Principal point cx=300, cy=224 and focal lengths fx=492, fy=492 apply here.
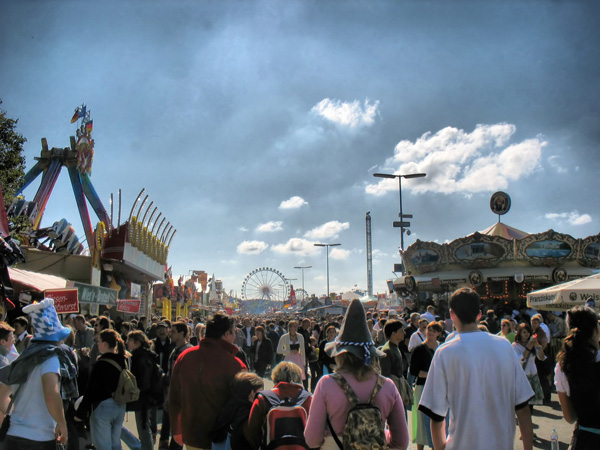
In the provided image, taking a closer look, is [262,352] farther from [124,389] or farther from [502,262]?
[502,262]

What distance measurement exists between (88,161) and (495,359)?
107 feet

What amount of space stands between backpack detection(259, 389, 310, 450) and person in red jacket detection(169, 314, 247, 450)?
2.53 ft

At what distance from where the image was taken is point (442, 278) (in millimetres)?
29203

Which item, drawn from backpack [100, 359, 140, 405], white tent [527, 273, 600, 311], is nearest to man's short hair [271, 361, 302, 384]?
backpack [100, 359, 140, 405]

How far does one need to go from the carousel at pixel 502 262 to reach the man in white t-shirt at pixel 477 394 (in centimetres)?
2261

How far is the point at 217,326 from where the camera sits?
4.38 meters

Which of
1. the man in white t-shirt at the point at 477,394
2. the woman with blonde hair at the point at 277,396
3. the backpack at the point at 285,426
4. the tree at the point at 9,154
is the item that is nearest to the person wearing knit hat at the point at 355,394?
the man in white t-shirt at the point at 477,394

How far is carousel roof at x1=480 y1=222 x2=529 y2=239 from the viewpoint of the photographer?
3219 centimetres

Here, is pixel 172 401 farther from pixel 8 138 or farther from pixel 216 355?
pixel 8 138

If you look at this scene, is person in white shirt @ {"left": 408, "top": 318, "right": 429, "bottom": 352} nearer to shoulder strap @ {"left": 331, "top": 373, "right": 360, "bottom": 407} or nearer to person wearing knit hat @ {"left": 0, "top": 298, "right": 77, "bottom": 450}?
shoulder strap @ {"left": 331, "top": 373, "right": 360, "bottom": 407}

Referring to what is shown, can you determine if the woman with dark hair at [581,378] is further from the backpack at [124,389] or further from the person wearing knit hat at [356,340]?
the backpack at [124,389]

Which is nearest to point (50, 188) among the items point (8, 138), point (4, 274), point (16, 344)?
point (8, 138)

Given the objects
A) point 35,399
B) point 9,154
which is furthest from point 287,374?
point 9,154

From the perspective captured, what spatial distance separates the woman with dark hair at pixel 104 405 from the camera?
4.96 m
